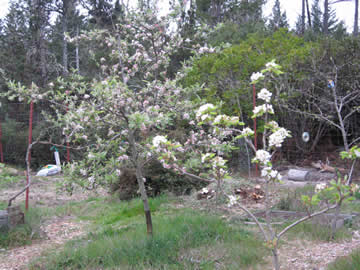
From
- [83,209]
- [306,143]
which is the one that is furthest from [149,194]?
[306,143]

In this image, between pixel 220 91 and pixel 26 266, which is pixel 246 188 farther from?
pixel 220 91

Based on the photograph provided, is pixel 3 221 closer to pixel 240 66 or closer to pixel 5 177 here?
pixel 5 177

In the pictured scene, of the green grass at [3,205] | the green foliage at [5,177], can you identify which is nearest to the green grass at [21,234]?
the green foliage at [5,177]

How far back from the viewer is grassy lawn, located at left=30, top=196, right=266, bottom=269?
334cm

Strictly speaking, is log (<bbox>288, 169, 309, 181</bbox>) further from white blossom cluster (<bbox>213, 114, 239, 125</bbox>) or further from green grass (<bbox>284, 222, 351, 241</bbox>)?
white blossom cluster (<bbox>213, 114, 239, 125</bbox>)

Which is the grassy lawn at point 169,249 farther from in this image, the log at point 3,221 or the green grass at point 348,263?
the log at point 3,221

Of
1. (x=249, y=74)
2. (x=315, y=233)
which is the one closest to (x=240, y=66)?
(x=249, y=74)

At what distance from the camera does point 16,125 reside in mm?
13023

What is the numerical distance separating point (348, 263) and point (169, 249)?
Result: 1.62m

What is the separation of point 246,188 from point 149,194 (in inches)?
72.7

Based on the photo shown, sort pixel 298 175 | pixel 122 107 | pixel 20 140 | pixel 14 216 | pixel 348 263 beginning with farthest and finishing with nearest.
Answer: pixel 20 140 < pixel 298 175 < pixel 14 216 < pixel 122 107 < pixel 348 263

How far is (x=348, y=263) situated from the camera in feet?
9.40

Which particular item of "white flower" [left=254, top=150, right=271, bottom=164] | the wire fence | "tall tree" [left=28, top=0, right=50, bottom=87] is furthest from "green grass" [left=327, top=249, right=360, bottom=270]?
"tall tree" [left=28, top=0, right=50, bottom=87]

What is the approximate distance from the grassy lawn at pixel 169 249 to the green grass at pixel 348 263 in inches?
26.8
